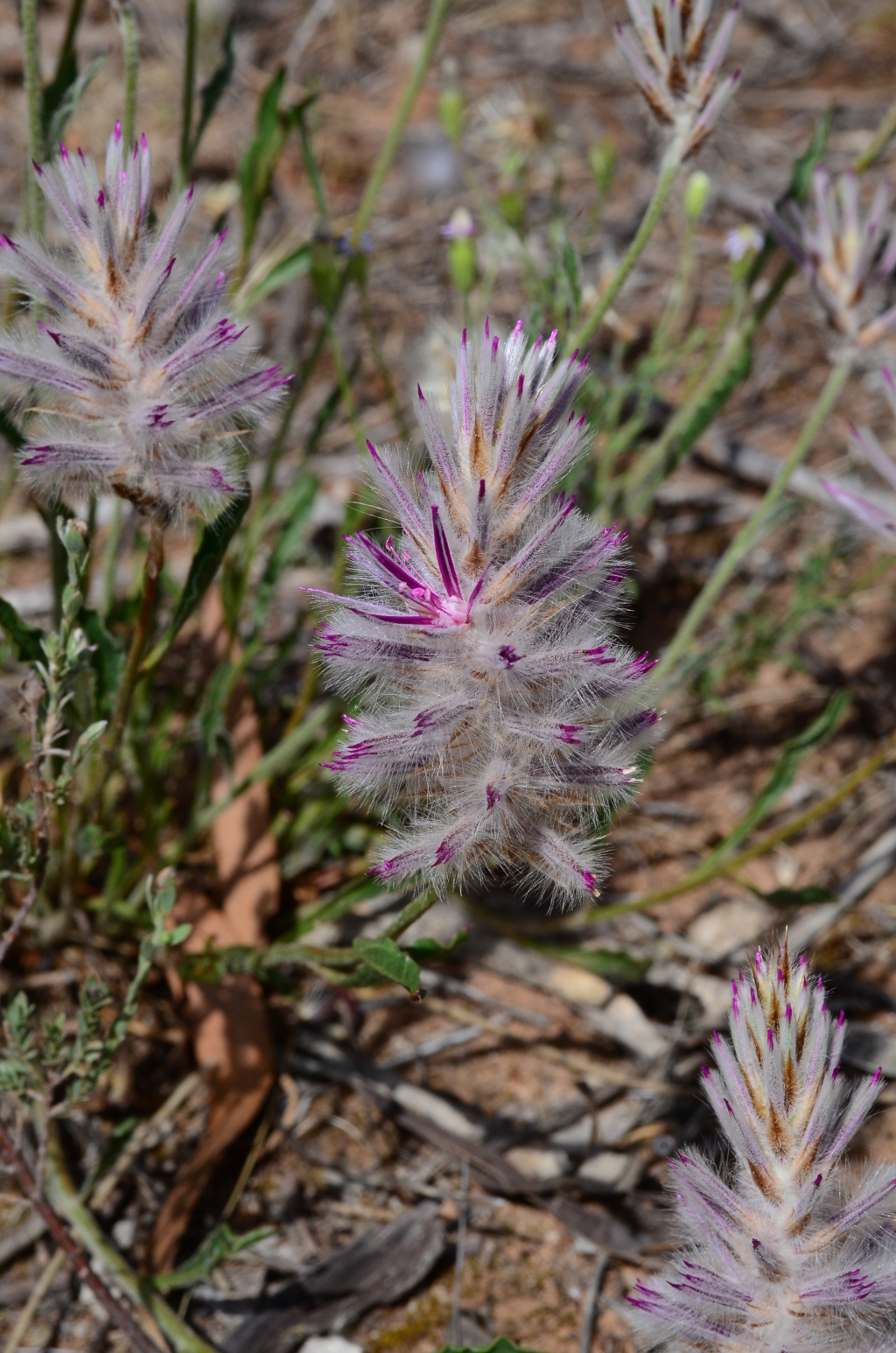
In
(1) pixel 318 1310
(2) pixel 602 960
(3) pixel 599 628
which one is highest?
(3) pixel 599 628

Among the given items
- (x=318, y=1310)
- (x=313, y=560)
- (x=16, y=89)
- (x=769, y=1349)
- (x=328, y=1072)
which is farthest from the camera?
(x=16, y=89)

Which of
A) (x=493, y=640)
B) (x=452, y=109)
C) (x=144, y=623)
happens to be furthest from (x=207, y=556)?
(x=452, y=109)

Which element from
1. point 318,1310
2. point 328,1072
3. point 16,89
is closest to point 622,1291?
point 318,1310

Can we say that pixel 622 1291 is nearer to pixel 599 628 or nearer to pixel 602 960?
pixel 602 960

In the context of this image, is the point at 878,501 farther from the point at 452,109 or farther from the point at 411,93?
the point at 452,109

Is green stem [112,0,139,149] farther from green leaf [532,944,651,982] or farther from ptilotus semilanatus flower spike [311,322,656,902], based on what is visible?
green leaf [532,944,651,982]

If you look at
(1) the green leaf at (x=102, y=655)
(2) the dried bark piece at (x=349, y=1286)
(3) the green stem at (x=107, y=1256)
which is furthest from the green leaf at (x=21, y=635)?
(2) the dried bark piece at (x=349, y=1286)
